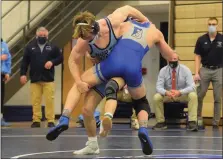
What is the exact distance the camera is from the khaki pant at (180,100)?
804 cm

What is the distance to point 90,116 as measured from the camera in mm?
4977

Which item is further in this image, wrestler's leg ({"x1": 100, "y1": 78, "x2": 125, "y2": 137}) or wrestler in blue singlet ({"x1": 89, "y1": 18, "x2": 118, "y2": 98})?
wrestler in blue singlet ({"x1": 89, "y1": 18, "x2": 118, "y2": 98})

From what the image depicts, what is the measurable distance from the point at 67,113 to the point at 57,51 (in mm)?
4104

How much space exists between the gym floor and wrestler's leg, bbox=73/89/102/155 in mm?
108

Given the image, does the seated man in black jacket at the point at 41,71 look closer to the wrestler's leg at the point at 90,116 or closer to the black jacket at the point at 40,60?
the black jacket at the point at 40,60

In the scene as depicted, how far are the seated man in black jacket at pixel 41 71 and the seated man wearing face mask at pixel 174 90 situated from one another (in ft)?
5.36

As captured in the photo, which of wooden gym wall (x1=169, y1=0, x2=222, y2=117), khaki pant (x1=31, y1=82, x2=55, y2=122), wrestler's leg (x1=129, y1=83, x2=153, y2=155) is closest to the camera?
wrestler's leg (x1=129, y1=83, x2=153, y2=155)

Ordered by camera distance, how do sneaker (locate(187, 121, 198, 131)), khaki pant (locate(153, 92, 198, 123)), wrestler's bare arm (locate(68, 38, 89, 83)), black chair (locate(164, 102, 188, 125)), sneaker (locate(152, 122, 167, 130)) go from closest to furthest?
wrestler's bare arm (locate(68, 38, 89, 83)), sneaker (locate(187, 121, 198, 131)), khaki pant (locate(153, 92, 198, 123)), sneaker (locate(152, 122, 167, 130)), black chair (locate(164, 102, 188, 125))

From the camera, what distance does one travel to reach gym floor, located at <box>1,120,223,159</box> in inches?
199

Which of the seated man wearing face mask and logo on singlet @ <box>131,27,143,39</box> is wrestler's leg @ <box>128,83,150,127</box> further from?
the seated man wearing face mask

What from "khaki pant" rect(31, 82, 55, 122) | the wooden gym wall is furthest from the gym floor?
the wooden gym wall

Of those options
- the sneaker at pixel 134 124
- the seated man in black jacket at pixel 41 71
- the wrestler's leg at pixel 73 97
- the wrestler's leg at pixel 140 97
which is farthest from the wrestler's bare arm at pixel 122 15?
the seated man in black jacket at pixel 41 71

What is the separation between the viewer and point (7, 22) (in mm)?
10523

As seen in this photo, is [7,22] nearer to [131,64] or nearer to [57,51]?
[57,51]
